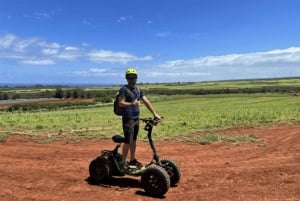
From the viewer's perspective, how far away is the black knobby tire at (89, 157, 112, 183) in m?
9.20

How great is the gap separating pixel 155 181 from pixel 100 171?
1.50 meters

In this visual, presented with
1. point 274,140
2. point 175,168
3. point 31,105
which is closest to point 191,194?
point 175,168

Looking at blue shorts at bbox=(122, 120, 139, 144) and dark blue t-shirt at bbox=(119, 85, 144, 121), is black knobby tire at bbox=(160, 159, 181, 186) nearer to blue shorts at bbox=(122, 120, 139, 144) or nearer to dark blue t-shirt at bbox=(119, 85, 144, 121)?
blue shorts at bbox=(122, 120, 139, 144)

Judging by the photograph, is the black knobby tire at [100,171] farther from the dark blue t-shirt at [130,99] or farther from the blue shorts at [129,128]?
the dark blue t-shirt at [130,99]

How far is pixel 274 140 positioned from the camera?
55.2ft

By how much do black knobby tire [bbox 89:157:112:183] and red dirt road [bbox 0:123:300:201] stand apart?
222mm

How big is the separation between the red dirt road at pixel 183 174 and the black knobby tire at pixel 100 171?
0.73ft

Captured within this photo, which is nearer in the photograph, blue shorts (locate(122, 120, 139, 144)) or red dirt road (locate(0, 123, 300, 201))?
red dirt road (locate(0, 123, 300, 201))

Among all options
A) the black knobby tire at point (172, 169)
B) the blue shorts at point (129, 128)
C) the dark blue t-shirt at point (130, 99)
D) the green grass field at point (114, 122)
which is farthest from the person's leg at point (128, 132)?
the green grass field at point (114, 122)

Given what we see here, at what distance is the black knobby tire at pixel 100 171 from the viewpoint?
30.2ft

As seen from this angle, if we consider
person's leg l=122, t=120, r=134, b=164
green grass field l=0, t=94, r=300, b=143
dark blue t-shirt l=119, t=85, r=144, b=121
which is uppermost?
dark blue t-shirt l=119, t=85, r=144, b=121

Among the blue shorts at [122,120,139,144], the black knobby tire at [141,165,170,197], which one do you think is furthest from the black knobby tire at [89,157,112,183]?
the black knobby tire at [141,165,170,197]

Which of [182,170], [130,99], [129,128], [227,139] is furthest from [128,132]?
[227,139]

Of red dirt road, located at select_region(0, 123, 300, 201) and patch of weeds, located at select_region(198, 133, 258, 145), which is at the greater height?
red dirt road, located at select_region(0, 123, 300, 201)
